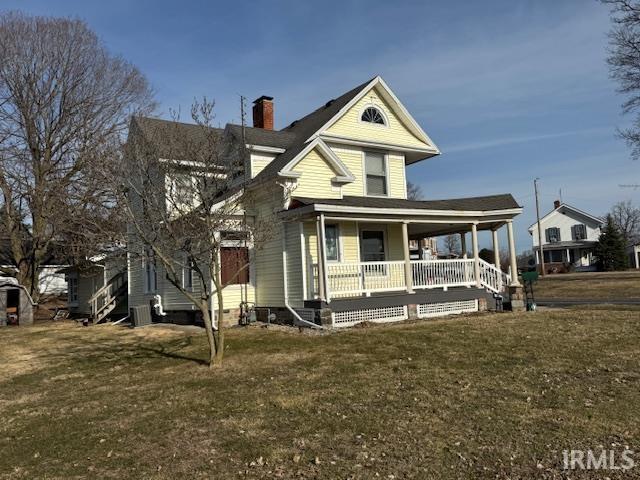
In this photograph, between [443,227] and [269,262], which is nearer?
[269,262]

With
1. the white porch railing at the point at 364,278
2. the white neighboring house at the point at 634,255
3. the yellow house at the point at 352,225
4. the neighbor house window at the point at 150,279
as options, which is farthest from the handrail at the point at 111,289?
the white neighboring house at the point at 634,255

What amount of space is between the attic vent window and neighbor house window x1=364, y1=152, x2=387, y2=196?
1316 millimetres

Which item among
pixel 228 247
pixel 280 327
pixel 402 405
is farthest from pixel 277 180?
pixel 402 405

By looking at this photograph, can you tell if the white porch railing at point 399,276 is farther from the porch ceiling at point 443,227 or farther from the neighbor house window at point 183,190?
the neighbor house window at point 183,190

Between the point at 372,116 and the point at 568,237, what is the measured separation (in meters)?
50.4

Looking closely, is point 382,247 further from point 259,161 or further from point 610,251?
point 610,251

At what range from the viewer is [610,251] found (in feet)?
171

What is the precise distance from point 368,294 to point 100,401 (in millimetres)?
8894

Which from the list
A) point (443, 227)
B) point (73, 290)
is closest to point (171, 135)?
point (443, 227)

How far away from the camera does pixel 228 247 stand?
16344mm

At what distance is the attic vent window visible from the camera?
1948 centimetres

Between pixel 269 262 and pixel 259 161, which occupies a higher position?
pixel 259 161

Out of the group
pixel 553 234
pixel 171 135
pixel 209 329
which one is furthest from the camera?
pixel 553 234

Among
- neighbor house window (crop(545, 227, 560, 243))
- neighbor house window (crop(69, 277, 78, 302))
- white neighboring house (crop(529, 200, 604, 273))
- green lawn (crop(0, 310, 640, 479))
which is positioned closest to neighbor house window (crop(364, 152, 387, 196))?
green lawn (crop(0, 310, 640, 479))
